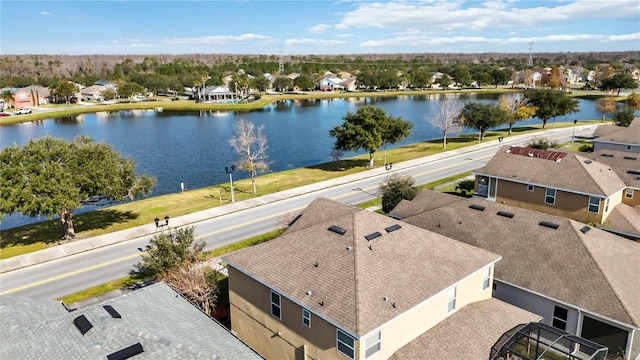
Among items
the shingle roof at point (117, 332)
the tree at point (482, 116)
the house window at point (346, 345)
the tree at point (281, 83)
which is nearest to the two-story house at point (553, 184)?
the house window at point (346, 345)

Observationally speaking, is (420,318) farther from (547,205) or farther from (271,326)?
(547,205)

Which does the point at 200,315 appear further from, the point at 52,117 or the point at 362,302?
the point at 52,117

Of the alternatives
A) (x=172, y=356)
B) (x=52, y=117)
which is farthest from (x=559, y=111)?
(x=52, y=117)

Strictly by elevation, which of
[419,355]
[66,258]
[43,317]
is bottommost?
[66,258]

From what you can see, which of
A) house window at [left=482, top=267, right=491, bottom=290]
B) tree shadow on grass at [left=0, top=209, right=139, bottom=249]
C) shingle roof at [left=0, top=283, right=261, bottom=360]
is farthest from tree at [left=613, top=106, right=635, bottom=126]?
shingle roof at [left=0, top=283, right=261, bottom=360]

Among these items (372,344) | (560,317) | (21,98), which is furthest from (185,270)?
(21,98)

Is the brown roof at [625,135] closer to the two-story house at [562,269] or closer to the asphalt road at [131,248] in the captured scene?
the asphalt road at [131,248]
